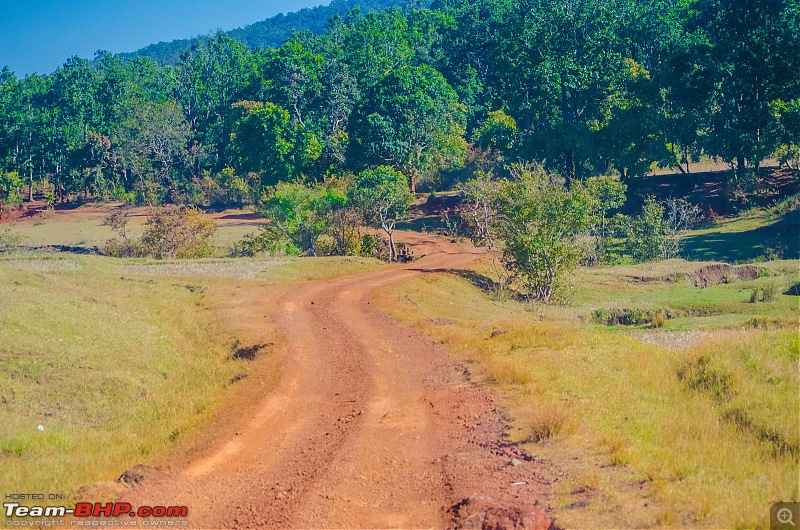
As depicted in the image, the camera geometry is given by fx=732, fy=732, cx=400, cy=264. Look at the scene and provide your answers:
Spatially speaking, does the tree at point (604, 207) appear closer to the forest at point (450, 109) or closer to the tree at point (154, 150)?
the forest at point (450, 109)

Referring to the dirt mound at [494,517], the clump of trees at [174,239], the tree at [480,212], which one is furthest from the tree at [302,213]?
the dirt mound at [494,517]

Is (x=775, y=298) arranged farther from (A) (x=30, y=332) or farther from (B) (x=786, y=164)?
(B) (x=786, y=164)

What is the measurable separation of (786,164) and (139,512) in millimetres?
47053

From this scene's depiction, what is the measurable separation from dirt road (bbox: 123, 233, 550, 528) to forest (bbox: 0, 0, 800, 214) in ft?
118

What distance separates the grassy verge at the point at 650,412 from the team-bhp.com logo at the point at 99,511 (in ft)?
15.1

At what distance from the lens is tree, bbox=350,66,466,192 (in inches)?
2035

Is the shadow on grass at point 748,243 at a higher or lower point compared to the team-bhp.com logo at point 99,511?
lower

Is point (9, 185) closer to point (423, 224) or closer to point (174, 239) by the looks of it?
point (174, 239)

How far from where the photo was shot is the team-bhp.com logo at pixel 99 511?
28.9 ft

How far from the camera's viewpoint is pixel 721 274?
95.6 feet

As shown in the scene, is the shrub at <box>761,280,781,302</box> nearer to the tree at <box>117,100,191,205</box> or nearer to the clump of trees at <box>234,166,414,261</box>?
the clump of trees at <box>234,166,414,261</box>

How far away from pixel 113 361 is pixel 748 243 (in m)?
32.3

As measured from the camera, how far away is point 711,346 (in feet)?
45.9

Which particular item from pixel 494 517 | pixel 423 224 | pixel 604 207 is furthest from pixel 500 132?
pixel 494 517
